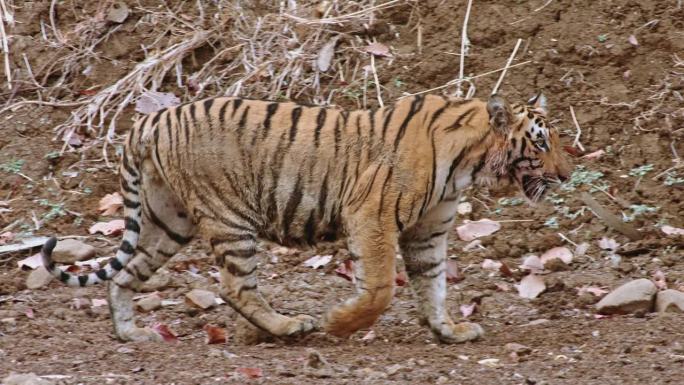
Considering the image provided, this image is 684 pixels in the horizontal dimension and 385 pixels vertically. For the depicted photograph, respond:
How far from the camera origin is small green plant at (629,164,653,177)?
328 inches

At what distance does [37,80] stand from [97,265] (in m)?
2.40

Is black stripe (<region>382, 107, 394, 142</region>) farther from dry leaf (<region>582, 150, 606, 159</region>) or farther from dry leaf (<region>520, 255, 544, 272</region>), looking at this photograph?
dry leaf (<region>582, 150, 606, 159</region>)

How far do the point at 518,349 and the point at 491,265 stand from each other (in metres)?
1.84

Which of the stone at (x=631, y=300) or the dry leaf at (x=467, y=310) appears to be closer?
the stone at (x=631, y=300)

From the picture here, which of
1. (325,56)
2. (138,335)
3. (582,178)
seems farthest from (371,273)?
(325,56)

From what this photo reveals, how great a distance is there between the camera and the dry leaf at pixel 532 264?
7.65 metres

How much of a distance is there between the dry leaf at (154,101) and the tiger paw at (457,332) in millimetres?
3502

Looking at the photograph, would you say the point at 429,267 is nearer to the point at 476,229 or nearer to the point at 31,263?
the point at 476,229

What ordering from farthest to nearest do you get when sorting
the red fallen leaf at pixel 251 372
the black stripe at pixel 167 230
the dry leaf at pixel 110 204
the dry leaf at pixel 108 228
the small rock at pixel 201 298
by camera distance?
the dry leaf at pixel 110 204, the dry leaf at pixel 108 228, the small rock at pixel 201 298, the black stripe at pixel 167 230, the red fallen leaf at pixel 251 372

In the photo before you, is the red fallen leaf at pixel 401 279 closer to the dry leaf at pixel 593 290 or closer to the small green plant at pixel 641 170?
the dry leaf at pixel 593 290

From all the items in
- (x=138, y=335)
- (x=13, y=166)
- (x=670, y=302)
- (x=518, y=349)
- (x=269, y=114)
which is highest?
(x=269, y=114)

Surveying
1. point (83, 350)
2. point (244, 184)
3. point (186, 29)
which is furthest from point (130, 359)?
point (186, 29)

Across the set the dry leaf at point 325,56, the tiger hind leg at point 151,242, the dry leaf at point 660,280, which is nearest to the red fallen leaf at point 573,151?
the dry leaf at point 660,280

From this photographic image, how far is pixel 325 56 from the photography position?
30.7ft
